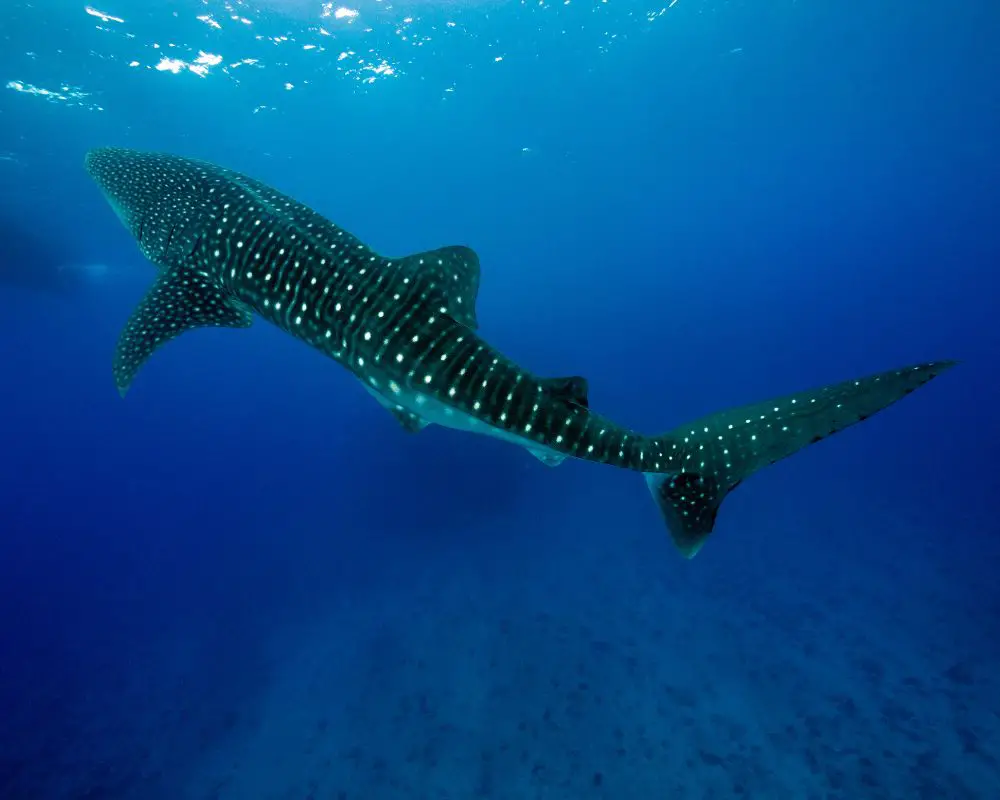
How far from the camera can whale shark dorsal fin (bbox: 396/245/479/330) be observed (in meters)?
3.93

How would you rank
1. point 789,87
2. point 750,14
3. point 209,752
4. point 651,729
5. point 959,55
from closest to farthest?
1. point 651,729
2. point 209,752
3. point 750,14
4. point 959,55
5. point 789,87

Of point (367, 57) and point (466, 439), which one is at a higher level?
point (367, 57)

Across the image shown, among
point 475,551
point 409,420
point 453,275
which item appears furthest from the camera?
point 475,551

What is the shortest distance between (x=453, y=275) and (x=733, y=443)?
248 cm

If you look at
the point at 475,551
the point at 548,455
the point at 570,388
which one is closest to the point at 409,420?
the point at 548,455

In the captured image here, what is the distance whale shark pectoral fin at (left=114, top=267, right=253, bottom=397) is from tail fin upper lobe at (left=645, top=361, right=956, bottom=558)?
4188 millimetres

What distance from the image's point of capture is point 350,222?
59.4m

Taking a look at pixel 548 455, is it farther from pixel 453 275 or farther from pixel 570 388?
pixel 453 275

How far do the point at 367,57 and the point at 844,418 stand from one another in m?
31.4

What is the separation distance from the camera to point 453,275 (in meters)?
4.06

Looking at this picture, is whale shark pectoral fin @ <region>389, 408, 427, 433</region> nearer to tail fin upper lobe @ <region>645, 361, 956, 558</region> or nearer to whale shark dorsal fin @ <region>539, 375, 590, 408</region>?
whale shark dorsal fin @ <region>539, 375, 590, 408</region>

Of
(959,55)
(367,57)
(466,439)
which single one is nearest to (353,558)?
(466,439)

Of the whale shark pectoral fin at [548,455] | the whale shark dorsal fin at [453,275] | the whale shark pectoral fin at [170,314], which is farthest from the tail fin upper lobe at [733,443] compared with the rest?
the whale shark pectoral fin at [170,314]

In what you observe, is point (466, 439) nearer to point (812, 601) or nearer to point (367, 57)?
point (812, 601)
